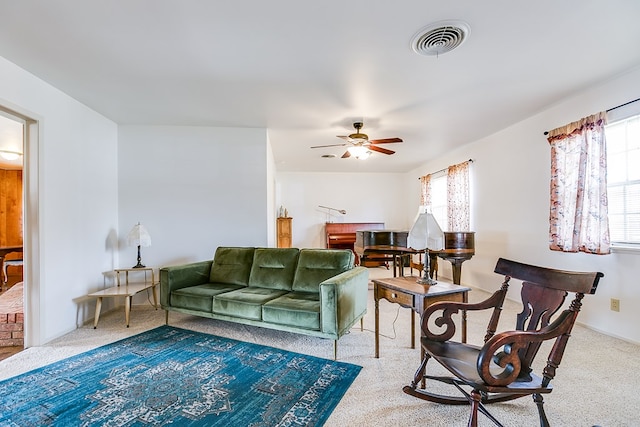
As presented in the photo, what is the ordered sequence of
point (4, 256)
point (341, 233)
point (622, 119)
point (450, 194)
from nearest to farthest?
point (622, 119), point (4, 256), point (450, 194), point (341, 233)

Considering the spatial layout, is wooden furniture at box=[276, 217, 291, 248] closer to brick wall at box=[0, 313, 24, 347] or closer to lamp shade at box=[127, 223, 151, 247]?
lamp shade at box=[127, 223, 151, 247]

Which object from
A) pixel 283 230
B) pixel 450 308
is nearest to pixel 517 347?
pixel 450 308

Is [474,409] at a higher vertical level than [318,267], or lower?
lower

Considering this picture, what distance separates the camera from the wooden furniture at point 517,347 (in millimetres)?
1389

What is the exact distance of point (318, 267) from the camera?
3.27 m

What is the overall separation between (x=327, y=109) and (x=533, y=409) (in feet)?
10.7

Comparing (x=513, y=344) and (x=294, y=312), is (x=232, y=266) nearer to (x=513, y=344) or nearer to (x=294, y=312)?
(x=294, y=312)

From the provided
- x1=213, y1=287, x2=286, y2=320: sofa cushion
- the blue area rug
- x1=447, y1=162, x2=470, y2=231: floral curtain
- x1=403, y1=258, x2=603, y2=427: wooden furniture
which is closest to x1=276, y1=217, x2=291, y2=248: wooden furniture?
x1=447, y1=162, x2=470, y2=231: floral curtain

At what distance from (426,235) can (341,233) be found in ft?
17.3

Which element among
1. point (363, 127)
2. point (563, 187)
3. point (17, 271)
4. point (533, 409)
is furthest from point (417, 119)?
point (17, 271)

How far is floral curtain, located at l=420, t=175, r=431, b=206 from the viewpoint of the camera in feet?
22.1

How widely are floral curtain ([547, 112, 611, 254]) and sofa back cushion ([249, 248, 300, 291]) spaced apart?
3.01m

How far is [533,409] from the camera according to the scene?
5.90 feet

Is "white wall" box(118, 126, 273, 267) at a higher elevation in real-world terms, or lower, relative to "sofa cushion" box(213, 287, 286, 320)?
higher
